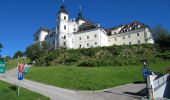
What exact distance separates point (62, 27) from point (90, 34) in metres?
11.2

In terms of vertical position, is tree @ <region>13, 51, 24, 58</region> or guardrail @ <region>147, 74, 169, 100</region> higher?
tree @ <region>13, 51, 24, 58</region>

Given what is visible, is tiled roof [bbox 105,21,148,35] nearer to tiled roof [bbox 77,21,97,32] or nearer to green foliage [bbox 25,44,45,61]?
tiled roof [bbox 77,21,97,32]

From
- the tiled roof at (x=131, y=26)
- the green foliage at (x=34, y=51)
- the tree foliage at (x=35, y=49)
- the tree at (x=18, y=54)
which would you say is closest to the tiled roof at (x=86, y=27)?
the tiled roof at (x=131, y=26)

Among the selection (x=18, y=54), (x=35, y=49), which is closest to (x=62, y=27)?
(x=35, y=49)

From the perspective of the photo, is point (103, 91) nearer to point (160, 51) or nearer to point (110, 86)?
point (110, 86)

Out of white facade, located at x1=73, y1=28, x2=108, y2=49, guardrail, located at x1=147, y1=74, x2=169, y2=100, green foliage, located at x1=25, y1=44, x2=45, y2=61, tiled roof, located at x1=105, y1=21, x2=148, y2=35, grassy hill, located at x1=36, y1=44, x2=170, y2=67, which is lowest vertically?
guardrail, located at x1=147, y1=74, x2=169, y2=100

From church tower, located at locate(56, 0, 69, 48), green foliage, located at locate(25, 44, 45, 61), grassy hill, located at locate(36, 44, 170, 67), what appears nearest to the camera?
grassy hill, located at locate(36, 44, 170, 67)

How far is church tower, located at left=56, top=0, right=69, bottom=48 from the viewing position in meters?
92.4

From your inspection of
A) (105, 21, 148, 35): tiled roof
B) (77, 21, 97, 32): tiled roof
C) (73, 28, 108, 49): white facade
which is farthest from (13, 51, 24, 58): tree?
(105, 21, 148, 35): tiled roof

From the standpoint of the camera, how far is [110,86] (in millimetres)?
29547

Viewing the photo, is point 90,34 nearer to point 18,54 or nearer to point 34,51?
point 34,51

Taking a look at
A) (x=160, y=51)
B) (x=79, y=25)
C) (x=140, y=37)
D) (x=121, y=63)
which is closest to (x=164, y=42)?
(x=160, y=51)

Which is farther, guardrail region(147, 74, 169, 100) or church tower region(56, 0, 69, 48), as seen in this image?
church tower region(56, 0, 69, 48)

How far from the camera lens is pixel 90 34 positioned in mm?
89812
